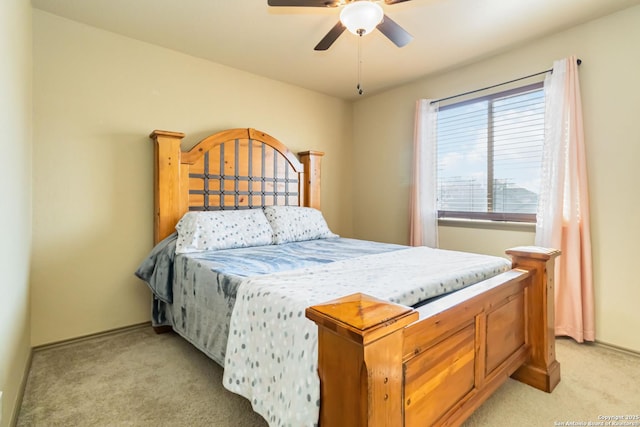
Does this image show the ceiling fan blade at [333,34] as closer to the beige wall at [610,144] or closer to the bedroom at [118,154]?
the bedroom at [118,154]

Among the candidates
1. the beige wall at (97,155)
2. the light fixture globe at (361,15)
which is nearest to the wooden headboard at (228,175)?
the beige wall at (97,155)

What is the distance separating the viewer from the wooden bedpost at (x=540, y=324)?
183cm

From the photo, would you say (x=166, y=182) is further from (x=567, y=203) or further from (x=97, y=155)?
(x=567, y=203)

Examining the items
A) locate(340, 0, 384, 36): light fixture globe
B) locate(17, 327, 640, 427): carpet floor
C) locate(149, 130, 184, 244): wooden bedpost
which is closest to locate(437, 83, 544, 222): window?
locate(17, 327, 640, 427): carpet floor

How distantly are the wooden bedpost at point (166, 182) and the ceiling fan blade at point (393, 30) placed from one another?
1.78 metres

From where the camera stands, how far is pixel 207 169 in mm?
2988

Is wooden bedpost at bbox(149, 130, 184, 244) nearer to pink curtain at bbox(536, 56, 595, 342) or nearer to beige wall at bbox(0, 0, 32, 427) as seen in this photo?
beige wall at bbox(0, 0, 32, 427)

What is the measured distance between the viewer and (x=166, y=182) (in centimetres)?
271

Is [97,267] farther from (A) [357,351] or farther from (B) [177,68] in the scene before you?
(A) [357,351]

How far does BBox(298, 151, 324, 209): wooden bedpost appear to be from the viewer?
372cm

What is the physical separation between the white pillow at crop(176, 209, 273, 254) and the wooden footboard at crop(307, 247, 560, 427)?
67.9 inches

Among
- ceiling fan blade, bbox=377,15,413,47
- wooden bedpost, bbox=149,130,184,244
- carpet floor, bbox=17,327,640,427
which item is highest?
ceiling fan blade, bbox=377,15,413,47

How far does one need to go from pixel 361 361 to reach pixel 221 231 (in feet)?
6.56

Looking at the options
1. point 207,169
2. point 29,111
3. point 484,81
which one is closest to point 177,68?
point 207,169
